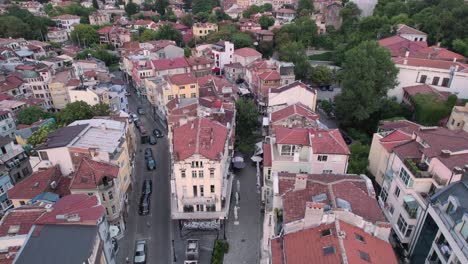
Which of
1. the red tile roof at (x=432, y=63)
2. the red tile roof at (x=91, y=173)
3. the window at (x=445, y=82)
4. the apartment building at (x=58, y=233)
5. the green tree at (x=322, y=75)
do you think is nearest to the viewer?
the apartment building at (x=58, y=233)

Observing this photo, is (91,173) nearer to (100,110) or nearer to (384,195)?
(100,110)

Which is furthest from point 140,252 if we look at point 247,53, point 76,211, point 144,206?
point 247,53

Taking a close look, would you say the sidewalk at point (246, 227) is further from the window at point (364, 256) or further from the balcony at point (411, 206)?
the balcony at point (411, 206)

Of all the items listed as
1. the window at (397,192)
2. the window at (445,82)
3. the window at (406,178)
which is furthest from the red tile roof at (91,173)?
the window at (445,82)

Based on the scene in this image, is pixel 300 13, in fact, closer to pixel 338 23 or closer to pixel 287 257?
pixel 338 23

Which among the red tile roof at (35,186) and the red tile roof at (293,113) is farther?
the red tile roof at (293,113)
